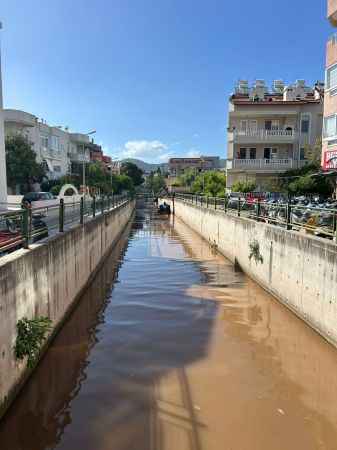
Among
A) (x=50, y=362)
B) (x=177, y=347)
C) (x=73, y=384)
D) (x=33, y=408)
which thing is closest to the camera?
(x=33, y=408)

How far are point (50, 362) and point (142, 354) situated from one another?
64.6 inches

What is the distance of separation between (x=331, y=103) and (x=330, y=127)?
1540mm

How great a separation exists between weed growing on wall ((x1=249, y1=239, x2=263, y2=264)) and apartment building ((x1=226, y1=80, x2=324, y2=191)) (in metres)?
23.2

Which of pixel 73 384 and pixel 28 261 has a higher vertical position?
pixel 28 261

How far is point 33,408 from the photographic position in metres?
5.08

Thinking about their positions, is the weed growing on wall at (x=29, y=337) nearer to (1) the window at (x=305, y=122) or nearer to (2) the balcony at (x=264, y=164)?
(2) the balcony at (x=264, y=164)

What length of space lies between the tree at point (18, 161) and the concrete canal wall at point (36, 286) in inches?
1102

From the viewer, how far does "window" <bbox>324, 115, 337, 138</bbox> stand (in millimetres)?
22031

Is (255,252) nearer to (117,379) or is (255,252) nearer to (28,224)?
(117,379)

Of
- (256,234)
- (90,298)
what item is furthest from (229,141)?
(90,298)

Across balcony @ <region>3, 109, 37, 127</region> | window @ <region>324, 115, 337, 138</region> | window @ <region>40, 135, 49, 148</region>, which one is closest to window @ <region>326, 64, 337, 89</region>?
window @ <region>324, 115, 337, 138</region>

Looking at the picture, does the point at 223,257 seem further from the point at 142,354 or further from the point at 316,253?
the point at 142,354

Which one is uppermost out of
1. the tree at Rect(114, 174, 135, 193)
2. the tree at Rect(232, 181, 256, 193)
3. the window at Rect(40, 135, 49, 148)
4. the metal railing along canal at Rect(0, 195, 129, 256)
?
the window at Rect(40, 135, 49, 148)

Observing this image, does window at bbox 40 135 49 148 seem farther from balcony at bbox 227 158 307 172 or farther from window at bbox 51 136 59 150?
balcony at bbox 227 158 307 172
